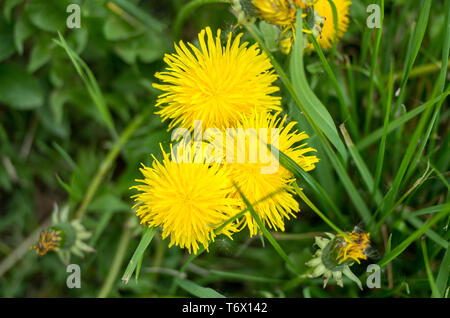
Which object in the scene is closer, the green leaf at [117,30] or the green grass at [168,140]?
the green grass at [168,140]

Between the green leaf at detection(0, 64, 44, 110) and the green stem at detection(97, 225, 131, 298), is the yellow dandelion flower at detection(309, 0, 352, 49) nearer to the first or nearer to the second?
the green stem at detection(97, 225, 131, 298)

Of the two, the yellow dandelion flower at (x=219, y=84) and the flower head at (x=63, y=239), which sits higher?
the yellow dandelion flower at (x=219, y=84)

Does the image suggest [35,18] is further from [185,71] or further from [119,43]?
[185,71]

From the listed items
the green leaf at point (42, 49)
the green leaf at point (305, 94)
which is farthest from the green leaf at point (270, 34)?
the green leaf at point (42, 49)

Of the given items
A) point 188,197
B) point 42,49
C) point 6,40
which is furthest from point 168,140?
point 6,40

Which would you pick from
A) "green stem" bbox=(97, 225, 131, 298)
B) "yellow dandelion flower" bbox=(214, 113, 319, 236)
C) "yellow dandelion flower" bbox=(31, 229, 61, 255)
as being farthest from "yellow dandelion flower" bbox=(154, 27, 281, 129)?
"green stem" bbox=(97, 225, 131, 298)

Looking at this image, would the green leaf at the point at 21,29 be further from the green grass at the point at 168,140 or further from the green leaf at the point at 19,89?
the green leaf at the point at 19,89
